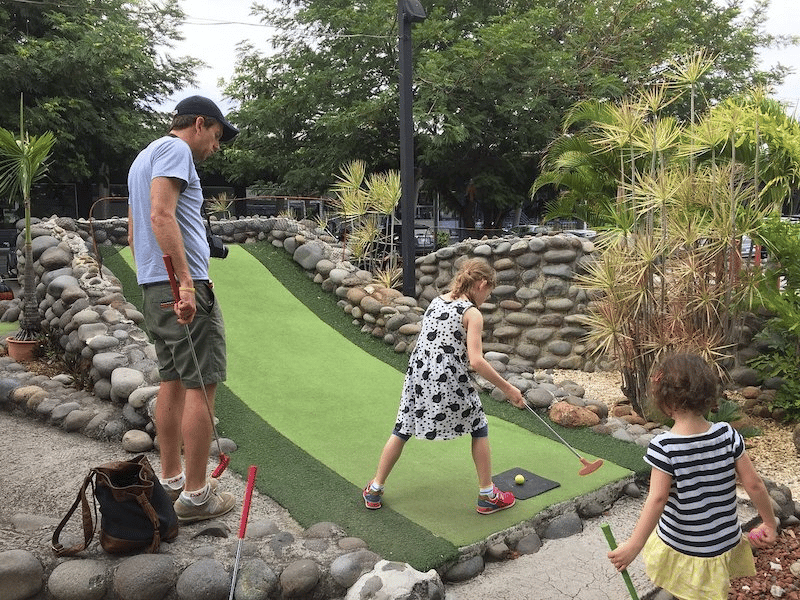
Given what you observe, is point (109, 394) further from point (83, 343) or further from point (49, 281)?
point (49, 281)

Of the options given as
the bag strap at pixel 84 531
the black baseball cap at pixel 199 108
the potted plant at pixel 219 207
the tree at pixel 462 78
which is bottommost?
the bag strap at pixel 84 531

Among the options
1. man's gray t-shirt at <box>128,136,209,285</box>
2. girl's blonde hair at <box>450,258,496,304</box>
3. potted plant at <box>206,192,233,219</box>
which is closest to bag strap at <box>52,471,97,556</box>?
man's gray t-shirt at <box>128,136,209,285</box>

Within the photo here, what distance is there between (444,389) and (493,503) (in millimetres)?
647

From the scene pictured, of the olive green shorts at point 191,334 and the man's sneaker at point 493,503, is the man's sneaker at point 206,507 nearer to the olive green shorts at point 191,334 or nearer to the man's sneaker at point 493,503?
the olive green shorts at point 191,334

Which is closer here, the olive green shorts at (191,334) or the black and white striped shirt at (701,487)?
the black and white striped shirt at (701,487)

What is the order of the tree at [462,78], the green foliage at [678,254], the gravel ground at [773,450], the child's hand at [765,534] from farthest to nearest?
the tree at [462,78], the green foliage at [678,254], the gravel ground at [773,450], the child's hand at [765,534]

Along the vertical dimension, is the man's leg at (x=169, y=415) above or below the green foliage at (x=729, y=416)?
above

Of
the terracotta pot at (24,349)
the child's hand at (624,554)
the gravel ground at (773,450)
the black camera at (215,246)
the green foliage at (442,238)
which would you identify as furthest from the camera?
the green foliage at (442,238)

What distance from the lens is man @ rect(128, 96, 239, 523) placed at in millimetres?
3105

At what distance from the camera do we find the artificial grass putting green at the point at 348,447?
144 inches

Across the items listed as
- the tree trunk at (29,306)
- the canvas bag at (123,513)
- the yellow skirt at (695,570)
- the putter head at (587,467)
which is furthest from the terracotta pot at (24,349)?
the yellow skirt at (695,570)

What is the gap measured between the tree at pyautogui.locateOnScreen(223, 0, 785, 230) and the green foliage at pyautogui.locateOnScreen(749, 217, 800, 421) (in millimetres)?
8156

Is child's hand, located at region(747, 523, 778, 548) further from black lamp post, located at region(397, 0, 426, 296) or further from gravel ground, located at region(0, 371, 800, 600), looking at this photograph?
black lamp post, located at region(397, 0, 426, 296)

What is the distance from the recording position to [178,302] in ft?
9.84
